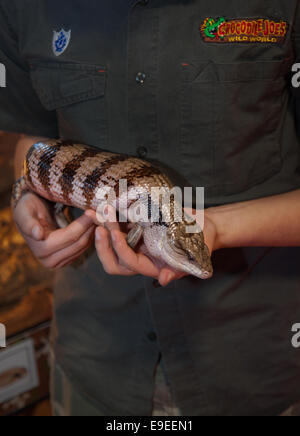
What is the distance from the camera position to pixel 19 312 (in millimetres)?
2418

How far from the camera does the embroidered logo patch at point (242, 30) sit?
3.58ft

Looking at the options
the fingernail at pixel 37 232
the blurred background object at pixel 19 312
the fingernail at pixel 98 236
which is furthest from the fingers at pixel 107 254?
the blurred background object at pixel 19 312

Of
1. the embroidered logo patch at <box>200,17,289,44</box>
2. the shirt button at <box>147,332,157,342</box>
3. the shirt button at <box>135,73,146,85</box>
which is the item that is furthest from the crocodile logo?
Answer: the shirt button at <box>147,332,157,342</box>

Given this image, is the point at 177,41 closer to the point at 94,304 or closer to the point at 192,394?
the point at 94,304

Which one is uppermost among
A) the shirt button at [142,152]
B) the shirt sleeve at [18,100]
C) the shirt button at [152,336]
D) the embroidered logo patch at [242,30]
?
the embroidered logo patch at [242,30]

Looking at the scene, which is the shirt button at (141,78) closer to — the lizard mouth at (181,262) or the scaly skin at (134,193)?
the scaly skin at (134,193)

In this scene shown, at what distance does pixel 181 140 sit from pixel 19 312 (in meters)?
1.72

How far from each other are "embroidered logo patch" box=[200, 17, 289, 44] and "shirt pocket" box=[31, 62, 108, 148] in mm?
327

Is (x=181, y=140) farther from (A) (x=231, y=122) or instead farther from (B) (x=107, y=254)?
(B) (x=107, y=254)

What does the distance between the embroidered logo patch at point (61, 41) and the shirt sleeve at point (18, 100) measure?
159 mm

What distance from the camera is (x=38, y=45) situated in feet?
4.04
